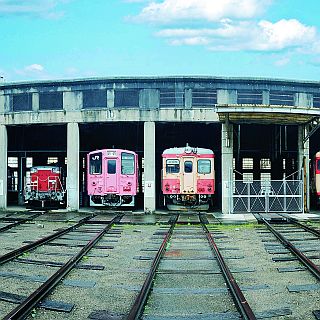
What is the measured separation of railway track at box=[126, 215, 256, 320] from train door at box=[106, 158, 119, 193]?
1242 centimetres

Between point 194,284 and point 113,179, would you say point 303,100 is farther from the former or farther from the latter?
point 194,284

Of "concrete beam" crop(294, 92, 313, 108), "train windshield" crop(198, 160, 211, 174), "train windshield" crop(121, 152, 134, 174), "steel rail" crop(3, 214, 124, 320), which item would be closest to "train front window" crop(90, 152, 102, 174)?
"train windshield" crop(121, 152, 134, 174)

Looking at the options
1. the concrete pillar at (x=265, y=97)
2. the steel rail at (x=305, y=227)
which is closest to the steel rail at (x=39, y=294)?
the steel rail at (x=305, y=227)

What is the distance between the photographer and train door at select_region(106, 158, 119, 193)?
25.9 m

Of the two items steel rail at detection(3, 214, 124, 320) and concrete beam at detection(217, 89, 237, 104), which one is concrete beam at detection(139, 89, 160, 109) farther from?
steel rail at detection(3, 214, 124, 320)

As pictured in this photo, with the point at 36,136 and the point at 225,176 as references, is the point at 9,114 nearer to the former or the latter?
the point at 36,136

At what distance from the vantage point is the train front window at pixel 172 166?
26094mm

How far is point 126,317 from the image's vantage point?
6035mm

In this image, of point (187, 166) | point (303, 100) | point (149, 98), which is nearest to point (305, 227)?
point (187, 166)

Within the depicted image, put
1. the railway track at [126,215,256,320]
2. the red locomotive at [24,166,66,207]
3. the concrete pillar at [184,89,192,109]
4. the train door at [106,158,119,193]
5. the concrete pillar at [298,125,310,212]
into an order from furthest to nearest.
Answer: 1. the red locomotive at [24,166,66,207]
2. the concrete pillar at [184,89,192,109]
3. the train door at [106,158,119,193]
4. the concrete pillar at [298,125,310,212]
5. the railway track at [126,215,256,320]

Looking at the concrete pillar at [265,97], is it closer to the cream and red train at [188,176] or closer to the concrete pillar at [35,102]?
the cream and red train at [188,176]

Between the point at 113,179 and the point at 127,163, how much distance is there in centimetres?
112

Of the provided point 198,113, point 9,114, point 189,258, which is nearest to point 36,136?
point 9,114

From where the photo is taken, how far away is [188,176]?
26.0 m
